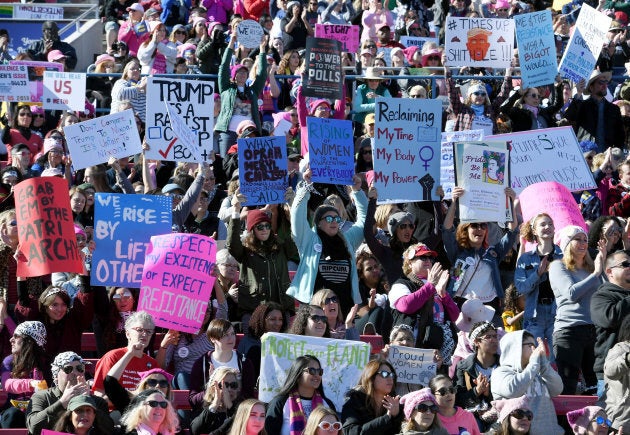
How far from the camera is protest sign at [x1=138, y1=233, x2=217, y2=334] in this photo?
11750mm

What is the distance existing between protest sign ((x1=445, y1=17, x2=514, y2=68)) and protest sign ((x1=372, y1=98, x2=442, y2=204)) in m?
3.75

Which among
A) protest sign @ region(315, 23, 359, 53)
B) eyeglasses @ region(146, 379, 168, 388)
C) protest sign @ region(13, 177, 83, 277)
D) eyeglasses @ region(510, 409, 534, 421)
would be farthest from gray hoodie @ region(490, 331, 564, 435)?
protest sign @ region(315, 23, 359, 53)

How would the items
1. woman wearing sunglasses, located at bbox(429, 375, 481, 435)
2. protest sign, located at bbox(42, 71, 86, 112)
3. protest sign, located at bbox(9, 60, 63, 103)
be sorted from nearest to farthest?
1. woman wearing sunglasses, located at bbox(429, 375, 481, 435)
2. protest sign, located at bbox(42, 71, 86, 112)
3. protest sign, located at bbox(9, 60, 63, 103)

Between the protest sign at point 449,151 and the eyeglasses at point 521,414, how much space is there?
4.06 m

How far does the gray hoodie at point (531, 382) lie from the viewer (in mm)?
11227

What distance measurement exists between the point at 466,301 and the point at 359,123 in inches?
219

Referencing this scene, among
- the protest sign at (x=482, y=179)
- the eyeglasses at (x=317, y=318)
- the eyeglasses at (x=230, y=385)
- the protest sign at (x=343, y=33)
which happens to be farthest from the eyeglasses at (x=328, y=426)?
the protest sign at (x=343, y=33)

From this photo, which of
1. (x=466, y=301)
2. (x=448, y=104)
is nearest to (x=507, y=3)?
(x=448, y=104)

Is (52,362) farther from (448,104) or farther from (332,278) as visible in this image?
(448,104)

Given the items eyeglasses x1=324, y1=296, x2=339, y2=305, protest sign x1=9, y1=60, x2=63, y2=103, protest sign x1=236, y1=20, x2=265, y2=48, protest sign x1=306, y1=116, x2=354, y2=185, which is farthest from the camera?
protest sign x1=236, y1=20, x2=265, y2=48

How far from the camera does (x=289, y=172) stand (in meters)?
15.5

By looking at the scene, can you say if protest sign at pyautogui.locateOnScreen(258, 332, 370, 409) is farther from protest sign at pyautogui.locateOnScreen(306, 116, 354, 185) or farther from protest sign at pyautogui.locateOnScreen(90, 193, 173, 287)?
protest sign at pyautogui.locateOnScreen(306, 116, 354, 185)

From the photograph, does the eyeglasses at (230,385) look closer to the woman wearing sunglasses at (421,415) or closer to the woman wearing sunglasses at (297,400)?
the woman wearing sunglasses at (297,400)

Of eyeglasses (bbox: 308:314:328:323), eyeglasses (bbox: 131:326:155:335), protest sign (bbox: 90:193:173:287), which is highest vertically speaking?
protest sign (bbox: 90:193:173:287)
